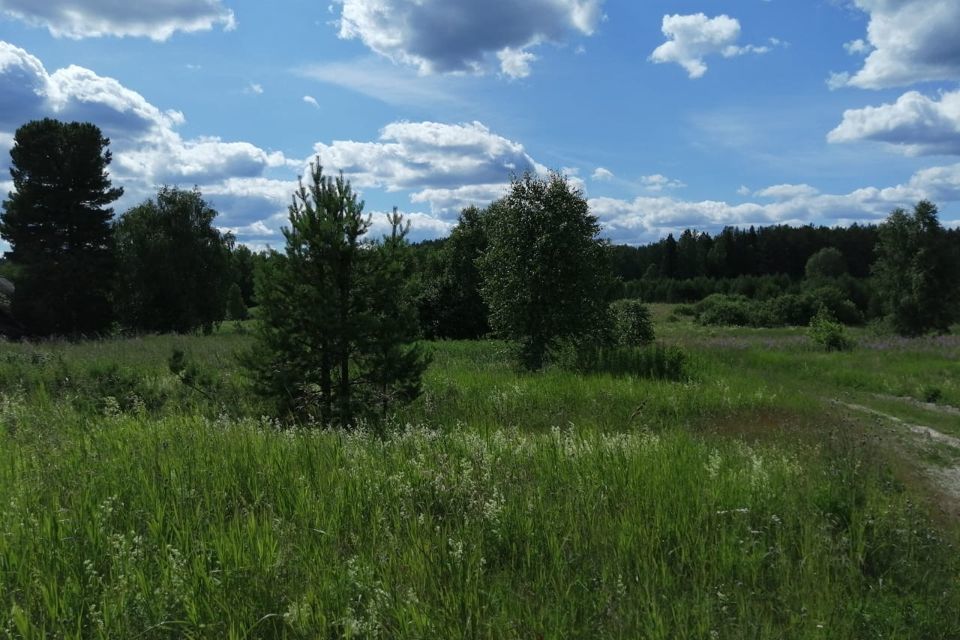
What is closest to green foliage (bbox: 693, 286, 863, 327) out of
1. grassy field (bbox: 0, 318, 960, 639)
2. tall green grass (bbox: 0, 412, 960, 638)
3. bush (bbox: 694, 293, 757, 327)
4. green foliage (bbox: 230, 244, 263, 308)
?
bush (bbox: 694, 293, 757, 327)

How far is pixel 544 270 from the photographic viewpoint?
61.8ft

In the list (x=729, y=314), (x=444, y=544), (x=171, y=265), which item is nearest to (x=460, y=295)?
(x=171, y=265)

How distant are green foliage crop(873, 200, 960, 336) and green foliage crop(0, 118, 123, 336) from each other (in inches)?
2047

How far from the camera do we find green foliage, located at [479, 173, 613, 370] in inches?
744

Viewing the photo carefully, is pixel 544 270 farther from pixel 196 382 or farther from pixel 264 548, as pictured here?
pixel 264 548

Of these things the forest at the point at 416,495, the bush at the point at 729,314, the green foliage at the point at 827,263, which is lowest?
the bush at the point at 729,314

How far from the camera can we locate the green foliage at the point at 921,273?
41.3 meters

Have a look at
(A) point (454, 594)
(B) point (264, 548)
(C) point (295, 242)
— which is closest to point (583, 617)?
(A) point (454, 594)

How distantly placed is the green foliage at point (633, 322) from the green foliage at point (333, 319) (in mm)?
21390

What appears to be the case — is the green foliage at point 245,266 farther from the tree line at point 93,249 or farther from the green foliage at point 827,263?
the green foliage at point 827,263

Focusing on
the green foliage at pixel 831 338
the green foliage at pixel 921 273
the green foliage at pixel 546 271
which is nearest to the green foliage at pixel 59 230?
the green foliage at pixel 546 271

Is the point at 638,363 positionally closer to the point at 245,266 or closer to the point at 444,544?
the point at 444,544

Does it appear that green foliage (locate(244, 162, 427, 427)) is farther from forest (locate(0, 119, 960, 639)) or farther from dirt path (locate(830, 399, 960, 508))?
dirt path (locate(830, 399, 960, 508))

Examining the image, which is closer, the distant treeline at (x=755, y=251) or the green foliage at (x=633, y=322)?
the green foliage at (x=633, y=322)
